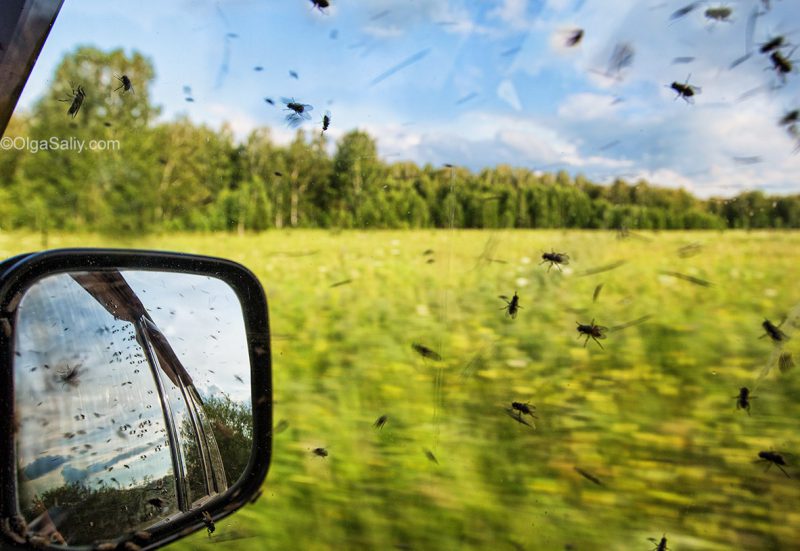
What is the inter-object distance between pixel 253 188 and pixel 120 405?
2983 mm

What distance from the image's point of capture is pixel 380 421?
313 centimetres

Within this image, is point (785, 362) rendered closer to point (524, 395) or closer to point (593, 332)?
point (593, 332)

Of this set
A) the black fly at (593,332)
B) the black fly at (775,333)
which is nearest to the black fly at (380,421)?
the black fly at (593,332)

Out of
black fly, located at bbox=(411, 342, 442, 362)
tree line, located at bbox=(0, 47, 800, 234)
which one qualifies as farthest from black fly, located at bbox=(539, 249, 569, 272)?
black fly, located at bbox=(411, 342, 442, 362)

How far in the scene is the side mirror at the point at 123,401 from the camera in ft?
4.55

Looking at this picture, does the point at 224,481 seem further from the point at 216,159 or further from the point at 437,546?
the point at 216,159

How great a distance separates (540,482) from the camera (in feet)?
8.82

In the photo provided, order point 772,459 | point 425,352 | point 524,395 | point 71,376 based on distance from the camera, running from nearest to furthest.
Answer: point 71,376 → point 772,459 → point 524,395 → point 425,352

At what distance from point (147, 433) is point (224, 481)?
291 mm

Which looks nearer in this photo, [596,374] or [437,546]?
[437,546]

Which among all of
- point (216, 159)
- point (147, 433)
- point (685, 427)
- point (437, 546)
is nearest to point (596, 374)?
point (685, 427)

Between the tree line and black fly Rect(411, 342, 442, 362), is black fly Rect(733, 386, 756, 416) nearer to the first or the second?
the tree line

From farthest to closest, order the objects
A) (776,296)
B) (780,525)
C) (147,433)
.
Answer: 1. (776,296)
2. (780,525)
3. (147,433)

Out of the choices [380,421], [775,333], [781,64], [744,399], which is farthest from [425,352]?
[781,64]
